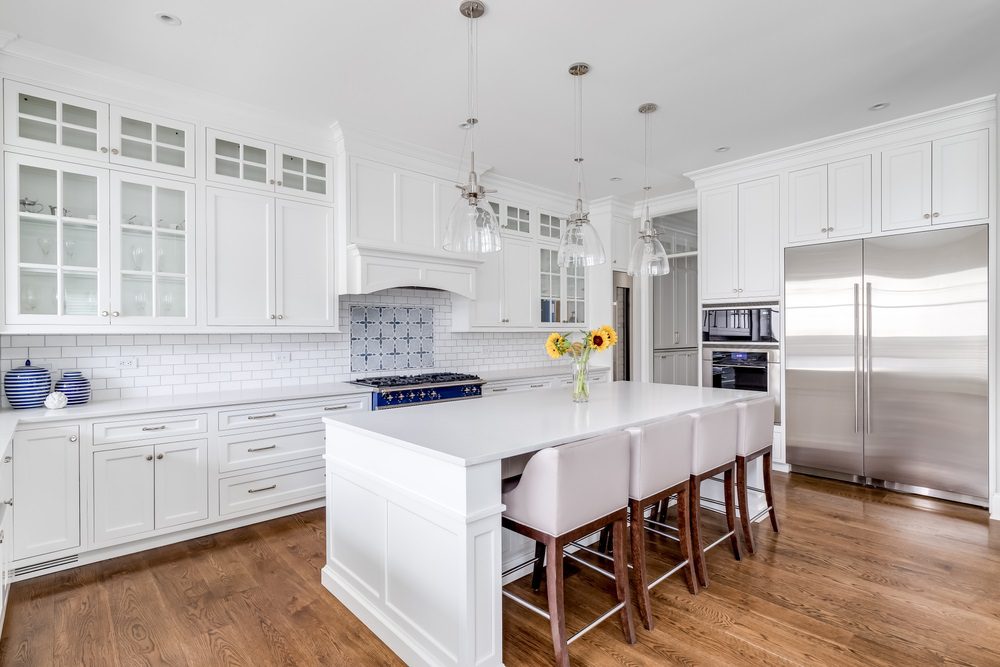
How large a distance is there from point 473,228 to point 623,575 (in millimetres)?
1659

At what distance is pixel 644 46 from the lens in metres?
2.79

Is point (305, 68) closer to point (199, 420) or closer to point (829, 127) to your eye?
point (199, 420)

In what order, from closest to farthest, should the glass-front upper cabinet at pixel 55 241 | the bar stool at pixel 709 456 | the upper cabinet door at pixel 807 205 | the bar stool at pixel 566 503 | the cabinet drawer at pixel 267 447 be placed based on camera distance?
the bar stool at pixel 566 503, the bar stool at pixel 709 456, the glass-front upper cabinet at pixel 55 241, the cabinet drawer at pixel 267 447, the upper cabinet door at pixel 807 205

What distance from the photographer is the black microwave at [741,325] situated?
15.2 ft

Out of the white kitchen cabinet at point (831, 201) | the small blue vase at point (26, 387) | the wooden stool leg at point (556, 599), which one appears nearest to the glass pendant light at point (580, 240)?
the wooden stool leg at point (556, 599)

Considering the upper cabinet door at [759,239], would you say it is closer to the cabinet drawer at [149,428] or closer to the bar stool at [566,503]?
the bar stool at [566,503]

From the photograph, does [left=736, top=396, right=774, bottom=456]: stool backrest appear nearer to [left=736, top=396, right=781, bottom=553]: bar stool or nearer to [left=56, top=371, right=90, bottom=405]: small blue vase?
[left=736, top=396, right=781, bottom=553]: bar stool

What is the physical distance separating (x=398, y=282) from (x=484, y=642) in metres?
2.93

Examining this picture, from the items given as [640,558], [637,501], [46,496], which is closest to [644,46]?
[637,501]

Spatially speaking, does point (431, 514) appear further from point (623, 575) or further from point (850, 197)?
point (850, 197)

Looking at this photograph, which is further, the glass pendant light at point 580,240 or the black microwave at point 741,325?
the black microwave at point 741,325

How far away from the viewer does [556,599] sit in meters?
1.92

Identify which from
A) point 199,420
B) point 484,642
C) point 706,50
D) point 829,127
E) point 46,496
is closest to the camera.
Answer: point 484,642

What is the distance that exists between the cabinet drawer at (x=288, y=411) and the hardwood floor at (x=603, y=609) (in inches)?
28.0
